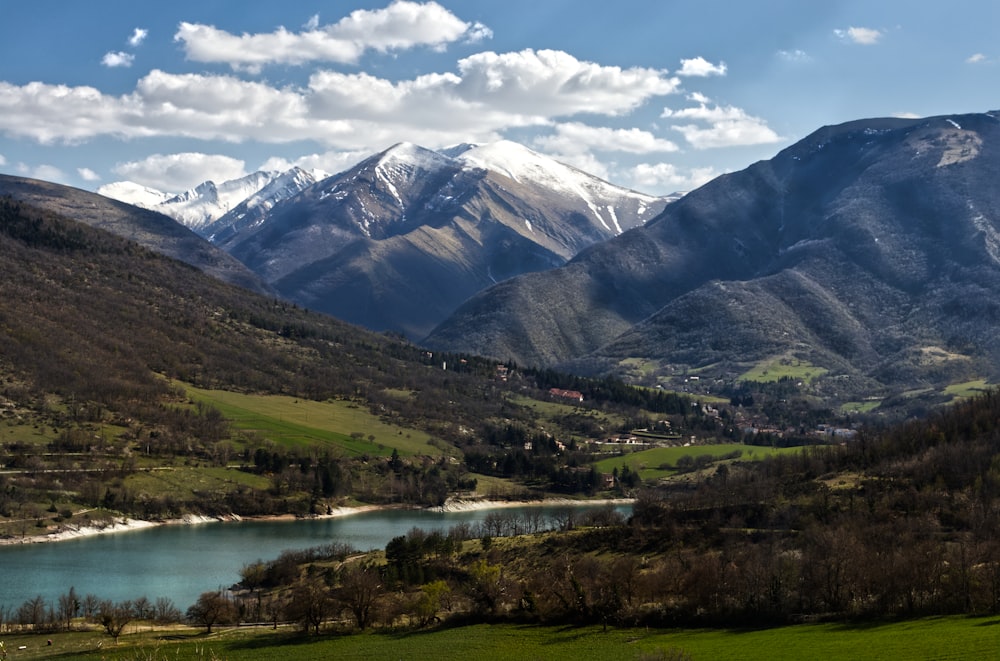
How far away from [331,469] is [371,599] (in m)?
117

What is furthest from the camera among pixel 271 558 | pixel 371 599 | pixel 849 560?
pixel 271 558

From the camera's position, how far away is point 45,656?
236 ft

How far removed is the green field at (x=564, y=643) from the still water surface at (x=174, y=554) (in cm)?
2538

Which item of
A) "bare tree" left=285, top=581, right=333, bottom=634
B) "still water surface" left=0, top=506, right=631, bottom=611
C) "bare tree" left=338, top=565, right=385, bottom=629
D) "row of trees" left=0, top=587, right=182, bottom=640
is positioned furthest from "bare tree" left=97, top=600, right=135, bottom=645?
"bare tree" left=338, top=565, right=385, bottom=629

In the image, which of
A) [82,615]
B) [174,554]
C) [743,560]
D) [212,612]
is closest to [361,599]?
[212,612]

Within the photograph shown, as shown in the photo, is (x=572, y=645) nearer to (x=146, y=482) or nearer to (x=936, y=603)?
(x=936, y=603)

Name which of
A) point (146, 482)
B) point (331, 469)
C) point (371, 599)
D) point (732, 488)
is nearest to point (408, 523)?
point (331, 469)

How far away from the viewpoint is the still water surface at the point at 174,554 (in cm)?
10919

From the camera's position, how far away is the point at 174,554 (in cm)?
13475

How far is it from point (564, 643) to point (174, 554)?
258 ft

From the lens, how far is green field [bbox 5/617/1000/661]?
58781 millimetres

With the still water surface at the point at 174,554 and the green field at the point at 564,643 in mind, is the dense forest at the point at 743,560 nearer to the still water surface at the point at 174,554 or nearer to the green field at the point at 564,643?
the green field at the point at 564,643

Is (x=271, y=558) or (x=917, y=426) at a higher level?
(x=917, y=426)

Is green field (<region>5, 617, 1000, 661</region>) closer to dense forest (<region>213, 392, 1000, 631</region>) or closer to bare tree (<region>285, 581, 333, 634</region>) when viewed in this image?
bare tree (<region>285, 581, 333, 634</region>)
